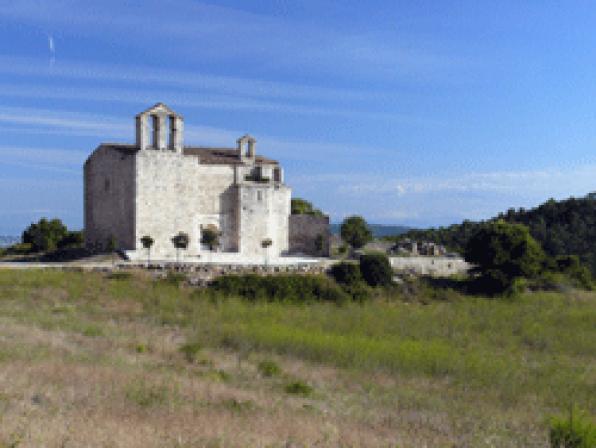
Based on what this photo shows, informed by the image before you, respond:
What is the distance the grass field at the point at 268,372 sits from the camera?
18.9ft

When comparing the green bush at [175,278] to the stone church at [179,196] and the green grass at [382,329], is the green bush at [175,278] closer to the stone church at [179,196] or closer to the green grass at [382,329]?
the green grass at [382,329]

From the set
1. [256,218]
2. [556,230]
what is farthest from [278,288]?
[556,230]

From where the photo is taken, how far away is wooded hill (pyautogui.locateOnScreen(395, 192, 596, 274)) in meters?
51.8

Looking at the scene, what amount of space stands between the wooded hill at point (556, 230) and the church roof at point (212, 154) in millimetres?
22892

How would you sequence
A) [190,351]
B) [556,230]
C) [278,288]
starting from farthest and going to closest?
[556,230] < [278,288] < [190,351]

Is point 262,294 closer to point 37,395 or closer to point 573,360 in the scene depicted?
point 573,360

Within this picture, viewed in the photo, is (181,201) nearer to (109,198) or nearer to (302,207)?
(109,198)

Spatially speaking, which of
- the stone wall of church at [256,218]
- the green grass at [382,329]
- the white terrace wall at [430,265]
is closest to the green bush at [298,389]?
the green grass at [382,329]

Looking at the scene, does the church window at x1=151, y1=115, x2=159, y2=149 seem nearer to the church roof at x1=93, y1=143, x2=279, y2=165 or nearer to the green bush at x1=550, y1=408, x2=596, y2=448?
the church roof at x1=93, y1=143, x2=279, y2=165

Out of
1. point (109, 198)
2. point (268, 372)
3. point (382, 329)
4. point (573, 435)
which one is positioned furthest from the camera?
point (109, 198)

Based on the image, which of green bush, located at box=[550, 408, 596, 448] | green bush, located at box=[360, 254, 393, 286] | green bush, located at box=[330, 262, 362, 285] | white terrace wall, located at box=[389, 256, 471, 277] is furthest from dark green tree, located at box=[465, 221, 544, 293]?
green bush, located at box=[550, 408, 596, 448]

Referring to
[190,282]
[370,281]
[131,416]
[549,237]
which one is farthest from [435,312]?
[549,237]

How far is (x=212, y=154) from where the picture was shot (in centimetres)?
3356

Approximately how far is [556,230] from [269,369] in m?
52.2
